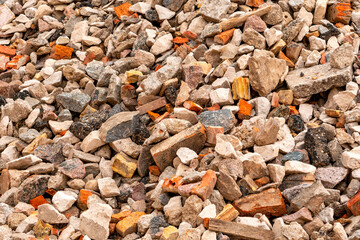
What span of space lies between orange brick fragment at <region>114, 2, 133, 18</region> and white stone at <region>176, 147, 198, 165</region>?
2782 millimetres

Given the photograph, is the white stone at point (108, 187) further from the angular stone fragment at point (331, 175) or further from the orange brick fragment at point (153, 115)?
the angular stone fragment at point (331, 175)

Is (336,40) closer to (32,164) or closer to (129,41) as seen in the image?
(129,41)

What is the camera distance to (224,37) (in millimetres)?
4586

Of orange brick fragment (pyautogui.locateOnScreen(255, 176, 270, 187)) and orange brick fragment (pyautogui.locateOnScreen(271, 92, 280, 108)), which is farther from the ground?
orange brick fragment (pyautogui.locateOnScreen(271, 92, 280, 108))

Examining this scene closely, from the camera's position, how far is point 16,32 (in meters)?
6.27

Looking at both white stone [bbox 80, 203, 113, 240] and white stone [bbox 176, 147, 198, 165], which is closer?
white stone [bbox 80, 203, 113, 240]

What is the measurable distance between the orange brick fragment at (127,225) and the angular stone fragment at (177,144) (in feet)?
2.06

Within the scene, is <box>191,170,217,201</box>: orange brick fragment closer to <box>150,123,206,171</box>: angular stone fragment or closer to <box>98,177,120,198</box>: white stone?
<box>150,123,206,171</box>: angular stone fragment

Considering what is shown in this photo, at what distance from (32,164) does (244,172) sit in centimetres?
218

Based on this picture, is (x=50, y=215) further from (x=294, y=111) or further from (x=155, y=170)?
(x=294, y=111)

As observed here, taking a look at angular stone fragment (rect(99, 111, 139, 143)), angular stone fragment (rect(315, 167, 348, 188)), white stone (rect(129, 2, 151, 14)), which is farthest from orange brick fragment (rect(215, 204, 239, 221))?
white stone (rect(129, 2, 151, 14))

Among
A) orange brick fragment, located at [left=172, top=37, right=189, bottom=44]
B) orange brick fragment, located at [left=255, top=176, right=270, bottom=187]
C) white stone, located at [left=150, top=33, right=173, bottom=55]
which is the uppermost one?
orange brick fragment, located at [left=172, top=37, right=189, bottom=44]

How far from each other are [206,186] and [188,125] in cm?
94

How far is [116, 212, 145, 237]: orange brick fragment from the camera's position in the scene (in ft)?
10.4
